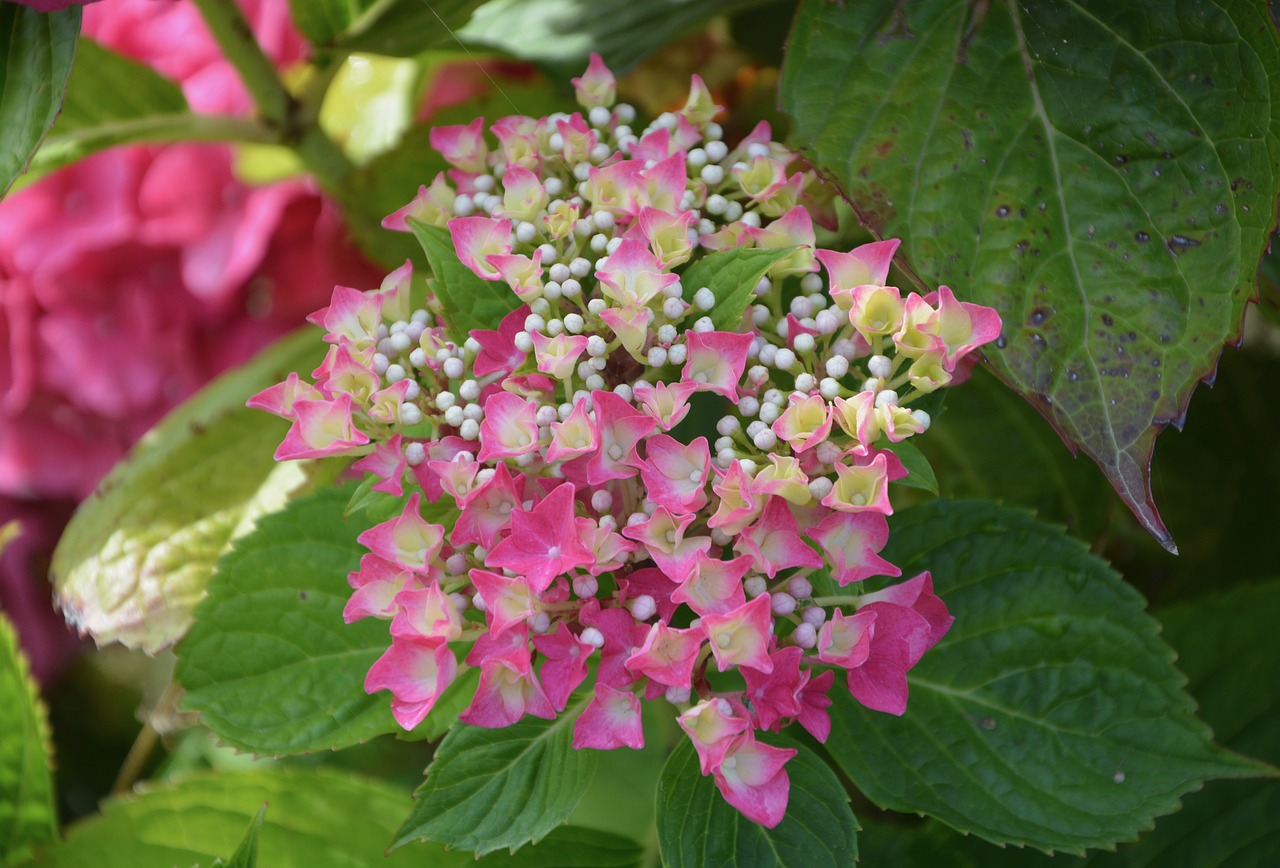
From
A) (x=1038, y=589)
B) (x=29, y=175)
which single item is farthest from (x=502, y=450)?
(x=29, y=175)

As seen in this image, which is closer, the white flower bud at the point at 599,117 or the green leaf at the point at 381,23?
the white flower bud at the point at 599,117

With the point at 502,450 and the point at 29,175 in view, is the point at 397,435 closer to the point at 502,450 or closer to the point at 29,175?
the point at 502,450

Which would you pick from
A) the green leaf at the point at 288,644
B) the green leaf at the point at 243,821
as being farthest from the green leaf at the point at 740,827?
the green leaf at the point at 243,821

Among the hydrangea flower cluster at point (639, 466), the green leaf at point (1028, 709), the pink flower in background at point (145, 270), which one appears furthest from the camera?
the pink flower in background at point (145, 270)

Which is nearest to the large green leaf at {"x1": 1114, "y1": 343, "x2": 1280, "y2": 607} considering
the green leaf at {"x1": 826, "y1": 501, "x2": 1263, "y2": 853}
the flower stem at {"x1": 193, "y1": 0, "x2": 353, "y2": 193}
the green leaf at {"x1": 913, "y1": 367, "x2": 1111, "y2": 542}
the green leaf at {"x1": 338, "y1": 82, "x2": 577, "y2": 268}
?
the green leaf at {"x1": 913, "y1": 367, "x2": 1111, "y2": 542}

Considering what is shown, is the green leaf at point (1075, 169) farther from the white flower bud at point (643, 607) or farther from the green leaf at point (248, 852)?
the green leaf at point (248, 852)
